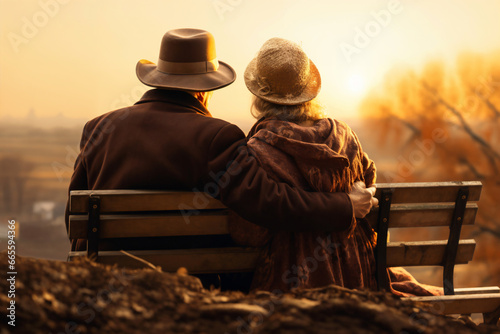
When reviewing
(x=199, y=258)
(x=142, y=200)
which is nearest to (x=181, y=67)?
(x=142, y=200)

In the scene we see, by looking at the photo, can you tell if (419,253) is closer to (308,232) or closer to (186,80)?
(308,232)

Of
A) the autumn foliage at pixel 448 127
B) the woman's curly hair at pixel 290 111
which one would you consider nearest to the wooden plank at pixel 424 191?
the woman's curly hair at pixel 290 111

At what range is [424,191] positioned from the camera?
2.57m

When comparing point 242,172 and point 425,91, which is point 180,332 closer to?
point 242,172

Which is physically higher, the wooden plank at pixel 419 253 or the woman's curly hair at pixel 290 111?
the woman's curly hair at pixel 290 111

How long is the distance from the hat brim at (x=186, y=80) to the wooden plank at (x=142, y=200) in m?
0.51

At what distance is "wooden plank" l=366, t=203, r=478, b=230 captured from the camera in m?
2.59

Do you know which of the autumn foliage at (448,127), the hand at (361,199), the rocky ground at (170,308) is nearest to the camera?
the rocky ground at (170,308)

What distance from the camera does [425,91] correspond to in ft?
29.9

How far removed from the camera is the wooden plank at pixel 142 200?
7.50 feet

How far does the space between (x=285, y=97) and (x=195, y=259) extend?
2.54 feet

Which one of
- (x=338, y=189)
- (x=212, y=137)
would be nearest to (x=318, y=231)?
(x=338, y=189)

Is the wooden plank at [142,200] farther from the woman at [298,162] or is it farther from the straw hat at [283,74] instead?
the straw hat at [283,74]

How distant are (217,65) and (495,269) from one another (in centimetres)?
829
